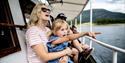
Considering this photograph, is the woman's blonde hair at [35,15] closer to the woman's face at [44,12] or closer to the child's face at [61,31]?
the woman's face at [44,12]

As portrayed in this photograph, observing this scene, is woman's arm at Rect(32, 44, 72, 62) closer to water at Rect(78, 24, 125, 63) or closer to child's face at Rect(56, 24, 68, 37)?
child's face at Rect(56, 24, 68, 37)

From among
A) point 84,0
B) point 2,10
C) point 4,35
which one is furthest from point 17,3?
point 84,0

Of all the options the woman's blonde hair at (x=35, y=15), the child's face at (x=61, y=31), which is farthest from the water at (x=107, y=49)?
the woman's blonde hair at (x=35, y=15)

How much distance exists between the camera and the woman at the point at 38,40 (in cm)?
221

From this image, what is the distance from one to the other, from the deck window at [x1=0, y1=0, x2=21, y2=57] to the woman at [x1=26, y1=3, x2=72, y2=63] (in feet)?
0.55

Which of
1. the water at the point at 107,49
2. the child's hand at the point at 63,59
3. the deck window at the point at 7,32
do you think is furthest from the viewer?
the water at the point at 107,49

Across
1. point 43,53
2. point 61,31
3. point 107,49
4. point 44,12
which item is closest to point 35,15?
point 44,12

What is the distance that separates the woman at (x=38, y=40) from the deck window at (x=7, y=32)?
0.17 metres

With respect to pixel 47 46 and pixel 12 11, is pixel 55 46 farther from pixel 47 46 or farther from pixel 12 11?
pixel 12 11

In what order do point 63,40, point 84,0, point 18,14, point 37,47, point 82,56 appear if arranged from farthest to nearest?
point 84,0 → point 82,56 → point 18,14 → point 63,40 → point 37,47

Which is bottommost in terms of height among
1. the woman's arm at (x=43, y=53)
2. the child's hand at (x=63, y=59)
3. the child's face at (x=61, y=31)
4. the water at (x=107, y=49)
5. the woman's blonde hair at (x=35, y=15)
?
the water at (x=107, y=49)

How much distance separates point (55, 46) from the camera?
2.40m

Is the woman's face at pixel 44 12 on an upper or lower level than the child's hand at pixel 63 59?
upper

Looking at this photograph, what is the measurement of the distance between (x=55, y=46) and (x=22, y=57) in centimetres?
40
